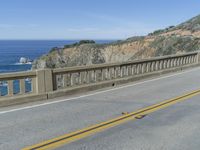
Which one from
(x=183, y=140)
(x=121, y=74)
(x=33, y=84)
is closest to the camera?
(x=183, y=140)

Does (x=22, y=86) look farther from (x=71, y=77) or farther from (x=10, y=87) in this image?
(x=71, y=77)

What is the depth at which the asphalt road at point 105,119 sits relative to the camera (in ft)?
16.8

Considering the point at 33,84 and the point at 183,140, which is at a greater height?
the point at 33,84

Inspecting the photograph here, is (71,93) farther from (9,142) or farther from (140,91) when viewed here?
(9,142)

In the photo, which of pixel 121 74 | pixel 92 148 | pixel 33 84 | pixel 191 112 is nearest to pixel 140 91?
pixel 121 74

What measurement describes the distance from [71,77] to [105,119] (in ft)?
12.0

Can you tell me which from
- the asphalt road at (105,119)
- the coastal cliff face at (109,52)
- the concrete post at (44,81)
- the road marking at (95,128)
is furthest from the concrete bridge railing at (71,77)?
the coastal cliff face at (109,52)

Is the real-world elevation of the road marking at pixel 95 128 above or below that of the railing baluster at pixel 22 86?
below

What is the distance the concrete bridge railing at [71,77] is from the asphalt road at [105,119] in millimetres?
769

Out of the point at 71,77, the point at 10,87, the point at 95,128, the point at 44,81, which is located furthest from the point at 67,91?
the point at 95,128

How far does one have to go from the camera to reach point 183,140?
17.5ft

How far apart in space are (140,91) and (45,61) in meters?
67.6

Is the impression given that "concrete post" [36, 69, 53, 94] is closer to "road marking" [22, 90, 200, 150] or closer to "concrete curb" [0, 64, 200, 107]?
"concrete curb" [0, 64, 200, 107]

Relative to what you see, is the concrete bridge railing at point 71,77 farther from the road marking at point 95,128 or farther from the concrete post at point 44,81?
the road marking at point 95,128
